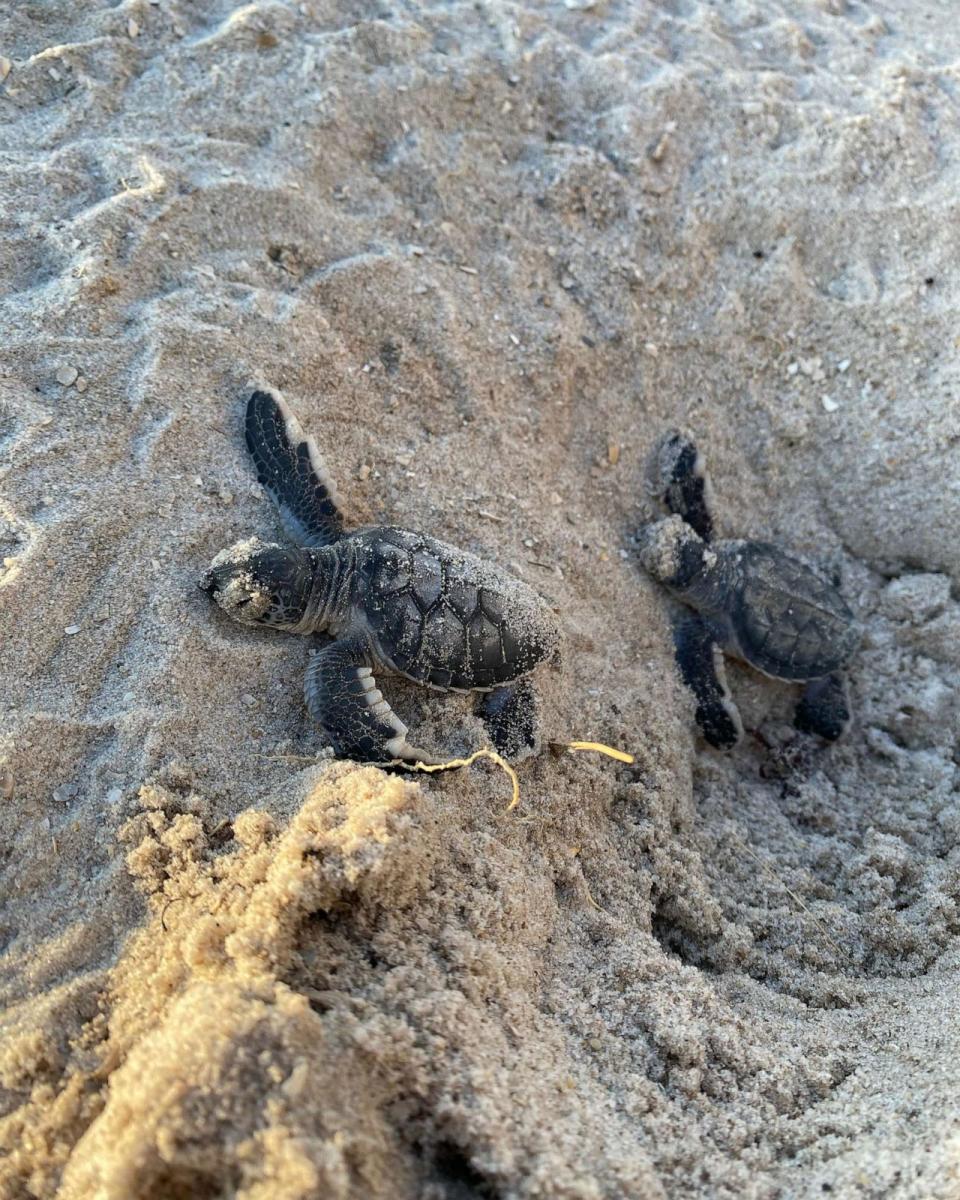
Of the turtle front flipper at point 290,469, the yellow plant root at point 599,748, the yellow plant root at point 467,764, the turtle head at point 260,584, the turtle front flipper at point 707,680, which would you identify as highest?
the turtle front flipper at point 290,469

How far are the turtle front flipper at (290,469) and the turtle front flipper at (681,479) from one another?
1.19m

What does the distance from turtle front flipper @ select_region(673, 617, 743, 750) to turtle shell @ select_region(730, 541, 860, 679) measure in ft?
0.44

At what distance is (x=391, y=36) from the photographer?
109 inches

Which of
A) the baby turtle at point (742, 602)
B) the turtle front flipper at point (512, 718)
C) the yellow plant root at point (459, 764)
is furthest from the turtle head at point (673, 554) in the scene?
the yellow plant root at point (459, 764)

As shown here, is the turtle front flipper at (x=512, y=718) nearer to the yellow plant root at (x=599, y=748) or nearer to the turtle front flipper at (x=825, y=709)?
the yellow plant root at (x=599, y=748)

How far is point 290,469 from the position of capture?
216cm

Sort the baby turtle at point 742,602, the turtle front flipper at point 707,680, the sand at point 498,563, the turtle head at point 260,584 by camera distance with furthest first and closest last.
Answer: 1. the baby turtle at point 742,602
2. the turtle front flipper at point 707,680
3. the turtle head at point 260,584
4. the sand at point 498,563

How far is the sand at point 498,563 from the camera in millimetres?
1306

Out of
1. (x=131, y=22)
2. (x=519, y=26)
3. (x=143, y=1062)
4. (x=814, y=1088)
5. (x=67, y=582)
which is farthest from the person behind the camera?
(x=519, y=26)

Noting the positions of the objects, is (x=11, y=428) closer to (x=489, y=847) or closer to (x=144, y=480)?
(x=144, y=480)

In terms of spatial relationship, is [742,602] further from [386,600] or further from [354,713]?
[354,713]

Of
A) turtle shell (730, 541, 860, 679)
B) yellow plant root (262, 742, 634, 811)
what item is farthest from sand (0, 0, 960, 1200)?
turtle shell (730, 541, 860, 679)

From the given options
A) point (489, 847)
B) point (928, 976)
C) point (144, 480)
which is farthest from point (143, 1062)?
point (928, 976)

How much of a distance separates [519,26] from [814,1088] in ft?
11.4
